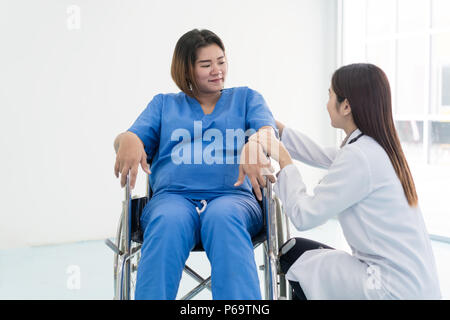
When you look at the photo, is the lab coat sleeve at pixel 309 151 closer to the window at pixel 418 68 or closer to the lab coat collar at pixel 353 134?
the lab coat collar at pixel 353 134

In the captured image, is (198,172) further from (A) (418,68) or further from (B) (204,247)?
(A) (418,68)

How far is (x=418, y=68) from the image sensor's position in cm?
378

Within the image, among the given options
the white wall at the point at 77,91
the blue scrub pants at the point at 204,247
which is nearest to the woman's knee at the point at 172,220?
the blue scrub pants at the point at 204,247

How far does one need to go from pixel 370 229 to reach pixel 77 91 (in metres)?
2.47

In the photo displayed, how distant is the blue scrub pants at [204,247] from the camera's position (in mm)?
1236

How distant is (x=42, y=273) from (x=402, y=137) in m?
2.89

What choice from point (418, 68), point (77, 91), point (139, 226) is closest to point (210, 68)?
point (139, 226)

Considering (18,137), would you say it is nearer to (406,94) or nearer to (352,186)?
(352,186)

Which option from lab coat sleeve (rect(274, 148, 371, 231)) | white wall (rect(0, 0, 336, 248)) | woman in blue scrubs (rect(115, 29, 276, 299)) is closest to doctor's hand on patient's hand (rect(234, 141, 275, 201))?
woman in blue scrubs (rect(115, 29, 276, 299))

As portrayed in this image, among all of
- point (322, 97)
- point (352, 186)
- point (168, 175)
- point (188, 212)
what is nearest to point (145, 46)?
point (322, 97)

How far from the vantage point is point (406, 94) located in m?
3.92

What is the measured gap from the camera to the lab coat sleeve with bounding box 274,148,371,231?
121 cm

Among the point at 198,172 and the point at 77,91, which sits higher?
the point at 77,91
